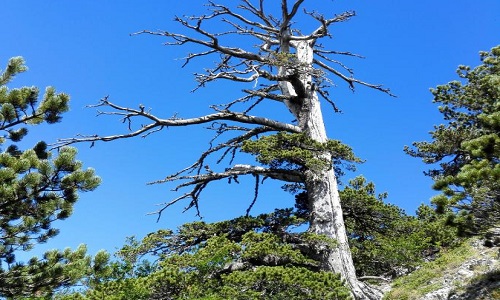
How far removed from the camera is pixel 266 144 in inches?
397

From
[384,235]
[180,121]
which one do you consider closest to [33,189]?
[180,121]

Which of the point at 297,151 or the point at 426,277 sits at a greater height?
the point at 297,151

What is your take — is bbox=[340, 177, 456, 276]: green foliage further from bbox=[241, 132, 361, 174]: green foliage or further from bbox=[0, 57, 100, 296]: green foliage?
bbox=[0, 57, 100, 296]: green foliage

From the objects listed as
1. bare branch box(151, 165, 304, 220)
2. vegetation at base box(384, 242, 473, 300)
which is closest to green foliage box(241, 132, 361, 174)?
bare branch box(151, 165, 304, 220)

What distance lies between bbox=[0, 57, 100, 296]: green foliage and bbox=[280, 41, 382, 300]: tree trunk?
497 cm

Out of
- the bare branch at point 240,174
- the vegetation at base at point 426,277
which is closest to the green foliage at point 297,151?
the bare branch at point 240,174

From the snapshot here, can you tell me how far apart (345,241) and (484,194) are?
3.96 meters

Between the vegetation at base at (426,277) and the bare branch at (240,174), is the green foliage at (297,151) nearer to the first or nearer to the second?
the bare branch at (240,174)

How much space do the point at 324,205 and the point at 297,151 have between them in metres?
1.49

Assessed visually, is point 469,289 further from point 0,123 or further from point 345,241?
point 0,123

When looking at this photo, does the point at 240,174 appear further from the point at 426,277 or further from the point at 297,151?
the point at 426,277

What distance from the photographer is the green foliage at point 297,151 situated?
993cm

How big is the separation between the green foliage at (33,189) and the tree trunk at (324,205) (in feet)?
16.3

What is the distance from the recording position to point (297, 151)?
9.90 metres
